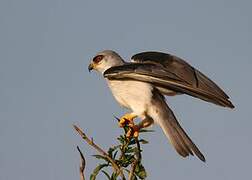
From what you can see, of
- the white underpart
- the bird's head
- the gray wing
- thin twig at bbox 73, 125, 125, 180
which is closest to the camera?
thin twig at bbox 73, 125, 125, 180

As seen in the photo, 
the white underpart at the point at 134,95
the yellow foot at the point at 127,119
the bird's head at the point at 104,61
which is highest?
the bird's head at the point at 104,61

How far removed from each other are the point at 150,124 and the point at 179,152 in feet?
3.80

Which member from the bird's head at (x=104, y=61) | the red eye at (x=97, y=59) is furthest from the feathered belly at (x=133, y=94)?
the red eye at (x=97, y=59)

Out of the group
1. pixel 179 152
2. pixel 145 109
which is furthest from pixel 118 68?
pixel 179 152

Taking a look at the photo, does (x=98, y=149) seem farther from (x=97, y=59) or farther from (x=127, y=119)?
(x=97, y=59)

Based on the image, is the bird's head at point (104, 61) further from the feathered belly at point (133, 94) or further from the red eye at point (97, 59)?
the feathered belly at point (133, 94)

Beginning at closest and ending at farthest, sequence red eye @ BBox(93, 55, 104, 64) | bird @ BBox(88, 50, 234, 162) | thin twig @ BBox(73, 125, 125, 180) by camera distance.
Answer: thin twig @ BBox(73, 125, 125, 180), bird @ BBox(88, 50, 234, 162), red eye @ BBox(93, 55, 104, 64)

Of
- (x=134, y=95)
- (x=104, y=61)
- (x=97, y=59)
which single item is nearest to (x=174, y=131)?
(x=134, y=95)

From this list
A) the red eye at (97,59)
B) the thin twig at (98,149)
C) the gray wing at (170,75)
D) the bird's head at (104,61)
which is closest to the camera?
the thin twig at (98,149)

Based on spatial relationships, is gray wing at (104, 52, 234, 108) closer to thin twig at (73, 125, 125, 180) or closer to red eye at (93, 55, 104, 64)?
red eye at (93, 55, 104, 64)

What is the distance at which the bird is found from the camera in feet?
19.0

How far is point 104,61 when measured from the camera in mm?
8570

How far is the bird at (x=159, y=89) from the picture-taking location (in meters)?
5.80

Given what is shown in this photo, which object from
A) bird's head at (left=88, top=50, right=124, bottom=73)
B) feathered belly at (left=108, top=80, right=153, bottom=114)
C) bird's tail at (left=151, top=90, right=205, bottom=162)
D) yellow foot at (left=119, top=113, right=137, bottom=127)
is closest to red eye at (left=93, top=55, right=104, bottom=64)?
bird's head at (left=88, top=50, right=124, bottom=73)
